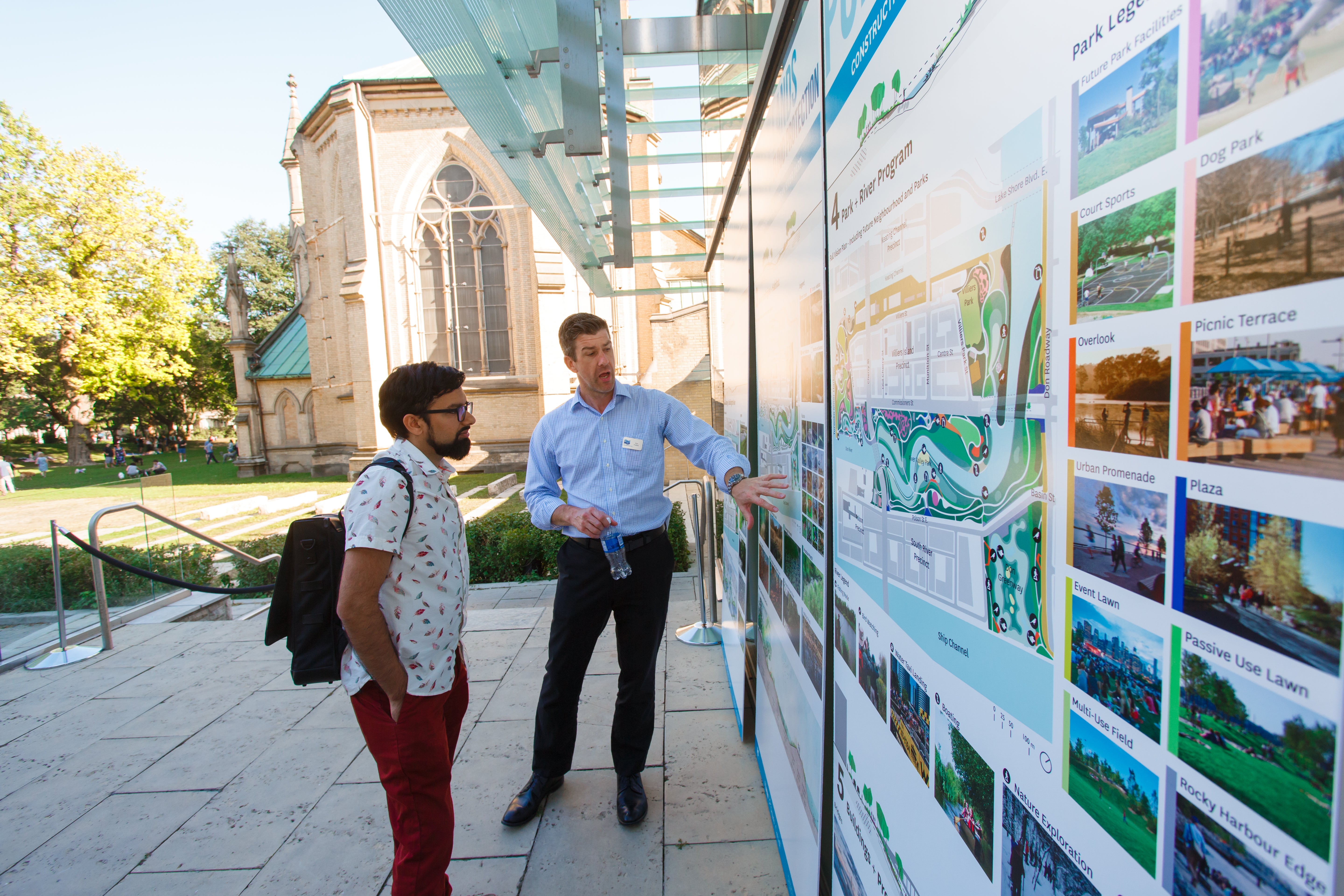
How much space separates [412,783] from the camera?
1.94 meters

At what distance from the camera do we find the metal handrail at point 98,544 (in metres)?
5.50

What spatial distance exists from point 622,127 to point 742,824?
3.33 m

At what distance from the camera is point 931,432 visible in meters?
0.99

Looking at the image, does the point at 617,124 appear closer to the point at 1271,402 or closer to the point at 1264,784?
the point at 1271,402

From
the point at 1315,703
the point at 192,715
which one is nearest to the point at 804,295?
the point at 1315,703

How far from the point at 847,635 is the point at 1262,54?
1281 mm

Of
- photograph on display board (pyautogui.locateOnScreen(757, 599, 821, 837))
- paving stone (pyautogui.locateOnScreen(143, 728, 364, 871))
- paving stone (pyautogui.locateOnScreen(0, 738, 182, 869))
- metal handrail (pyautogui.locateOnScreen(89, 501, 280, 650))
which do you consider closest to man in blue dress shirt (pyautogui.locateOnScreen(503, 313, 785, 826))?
photograph on display board (pyautogui.locateOnScreen(757, 599, 821, 837))

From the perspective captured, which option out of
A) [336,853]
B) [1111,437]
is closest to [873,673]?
[1111,437]

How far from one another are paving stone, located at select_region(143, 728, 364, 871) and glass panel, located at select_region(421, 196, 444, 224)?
1851 cm

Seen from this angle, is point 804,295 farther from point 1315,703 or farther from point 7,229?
point 7,229

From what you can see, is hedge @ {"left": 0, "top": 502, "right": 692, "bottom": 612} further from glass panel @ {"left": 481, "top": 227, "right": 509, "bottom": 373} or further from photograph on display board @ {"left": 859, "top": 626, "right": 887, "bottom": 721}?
glass panel @ {"left": 481, "top": 227, "right": 509, "bottom": 373}

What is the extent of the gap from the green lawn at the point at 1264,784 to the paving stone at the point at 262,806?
11.4 ft

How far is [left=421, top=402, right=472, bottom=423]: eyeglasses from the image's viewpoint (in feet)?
6.77

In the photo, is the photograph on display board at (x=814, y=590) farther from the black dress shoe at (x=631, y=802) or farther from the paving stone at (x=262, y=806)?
the paving stone at (x=262, y=806)
